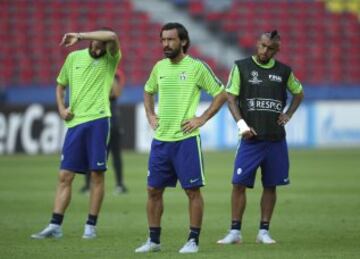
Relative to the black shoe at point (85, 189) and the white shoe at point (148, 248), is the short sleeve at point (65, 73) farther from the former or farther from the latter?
the black shoe at point (85, 189)

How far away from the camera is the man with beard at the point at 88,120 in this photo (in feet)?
39.6

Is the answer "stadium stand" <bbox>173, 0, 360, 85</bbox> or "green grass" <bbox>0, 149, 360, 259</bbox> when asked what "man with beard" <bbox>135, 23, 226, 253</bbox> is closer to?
"green grass" <bbox>0, 149, 360, 259</bbox>

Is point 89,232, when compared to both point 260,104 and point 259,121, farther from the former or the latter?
point 260,104

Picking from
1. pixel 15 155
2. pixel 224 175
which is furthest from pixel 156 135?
→ pixel 15 155

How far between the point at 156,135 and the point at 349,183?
9780mm

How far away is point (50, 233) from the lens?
1178 cm

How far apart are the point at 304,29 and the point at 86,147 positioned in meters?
23.8

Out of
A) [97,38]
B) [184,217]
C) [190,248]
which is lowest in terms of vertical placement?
[184,217]

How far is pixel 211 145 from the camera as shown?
29578mm

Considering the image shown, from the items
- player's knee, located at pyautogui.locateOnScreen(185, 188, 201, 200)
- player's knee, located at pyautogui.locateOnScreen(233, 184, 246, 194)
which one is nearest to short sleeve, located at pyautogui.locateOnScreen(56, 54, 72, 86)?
player's knee, located at pyautogui.locateOnScreen(233, 184, 246, 194)

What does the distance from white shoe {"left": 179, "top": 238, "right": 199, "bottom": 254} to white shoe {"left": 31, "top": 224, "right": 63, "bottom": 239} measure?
1.97m

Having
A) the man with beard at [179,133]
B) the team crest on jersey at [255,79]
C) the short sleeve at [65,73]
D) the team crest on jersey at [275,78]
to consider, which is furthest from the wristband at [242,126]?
the short sleeve at [65,73]

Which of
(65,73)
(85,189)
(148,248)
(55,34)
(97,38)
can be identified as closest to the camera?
(148,248)

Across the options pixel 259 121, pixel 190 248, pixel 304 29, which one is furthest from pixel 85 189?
pixel 304 29
